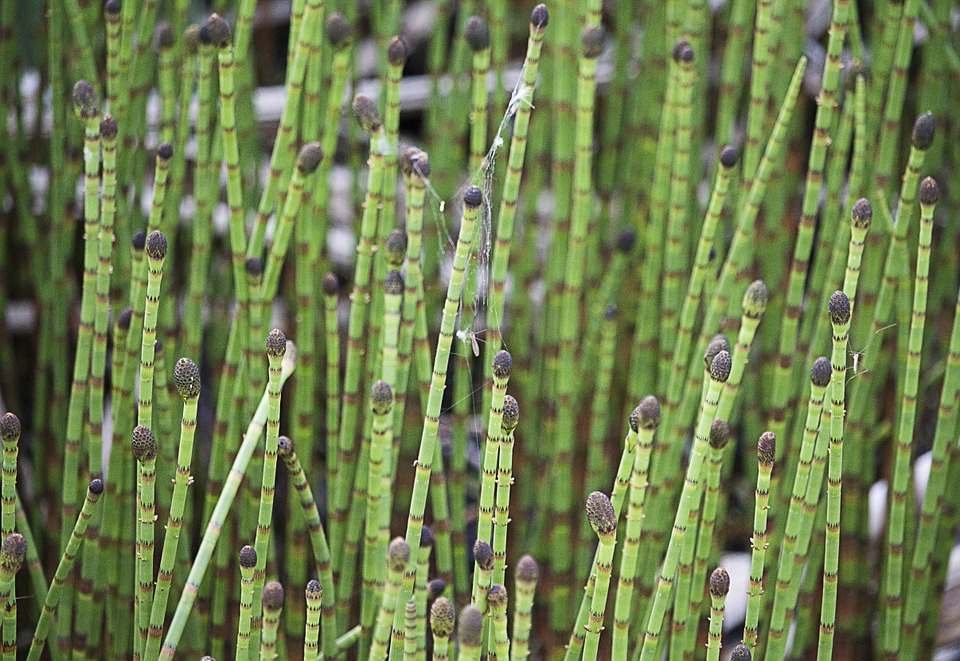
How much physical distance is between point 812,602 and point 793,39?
642 millimetres

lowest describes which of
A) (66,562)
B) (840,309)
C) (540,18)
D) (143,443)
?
(66,562)

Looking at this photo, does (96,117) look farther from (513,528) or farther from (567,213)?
(513,528)

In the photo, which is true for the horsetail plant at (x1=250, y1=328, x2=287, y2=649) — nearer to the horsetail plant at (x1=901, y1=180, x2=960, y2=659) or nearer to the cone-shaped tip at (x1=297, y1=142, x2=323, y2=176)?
the cone-shaped tip at (x1=297, y1=142, x2=323, y2=176)

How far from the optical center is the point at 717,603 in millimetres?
660

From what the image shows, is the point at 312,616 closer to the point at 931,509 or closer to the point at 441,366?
the point at 441,366

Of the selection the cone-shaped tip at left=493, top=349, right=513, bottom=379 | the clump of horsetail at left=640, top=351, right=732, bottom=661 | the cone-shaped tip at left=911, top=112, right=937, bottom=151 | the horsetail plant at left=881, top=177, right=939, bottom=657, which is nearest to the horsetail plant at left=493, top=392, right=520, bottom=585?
the cone-shaped tip at left=493, top=349, right=513, bottom=379

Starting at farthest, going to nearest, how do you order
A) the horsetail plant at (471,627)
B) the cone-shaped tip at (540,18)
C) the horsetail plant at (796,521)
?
1. the cone-shaped tip at (540,18)
2. the horsetail plant at (796,521)
3. the horsetail plant at (471,627)

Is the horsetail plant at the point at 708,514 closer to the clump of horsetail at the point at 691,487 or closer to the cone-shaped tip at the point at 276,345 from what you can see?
the clump of horsetail at the point at 691,487

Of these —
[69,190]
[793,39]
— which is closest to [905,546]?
[793,39]

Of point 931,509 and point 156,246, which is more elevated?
point 156,246

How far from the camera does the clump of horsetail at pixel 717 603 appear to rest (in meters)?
0.65

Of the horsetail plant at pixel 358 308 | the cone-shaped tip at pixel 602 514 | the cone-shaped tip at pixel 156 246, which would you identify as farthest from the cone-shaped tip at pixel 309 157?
the cone-shaped tip at pixel 602 514

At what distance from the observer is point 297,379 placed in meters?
1.00

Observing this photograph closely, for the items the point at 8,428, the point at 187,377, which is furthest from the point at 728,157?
the point at 8,428
